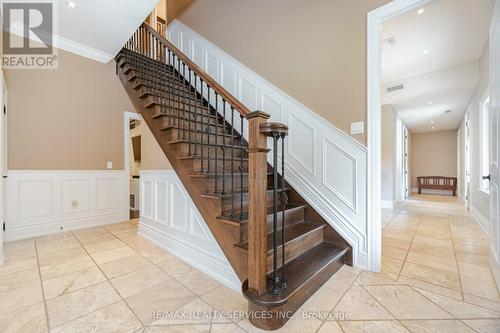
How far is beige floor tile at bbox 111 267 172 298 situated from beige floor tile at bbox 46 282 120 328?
0.22 feet

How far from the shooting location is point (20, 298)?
1.60 meters

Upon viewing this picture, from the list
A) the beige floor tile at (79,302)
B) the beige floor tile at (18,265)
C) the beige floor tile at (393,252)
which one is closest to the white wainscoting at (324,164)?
the beige floor tile at (393,252)

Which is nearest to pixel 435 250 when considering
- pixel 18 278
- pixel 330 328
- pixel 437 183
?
pixel 330 328

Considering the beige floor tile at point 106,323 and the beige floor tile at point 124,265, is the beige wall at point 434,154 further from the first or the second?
the beige floor tile at point 106,323

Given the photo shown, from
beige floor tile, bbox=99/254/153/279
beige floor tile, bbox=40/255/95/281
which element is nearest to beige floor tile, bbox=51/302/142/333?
beige floor tile, bbox=99/254/153/279

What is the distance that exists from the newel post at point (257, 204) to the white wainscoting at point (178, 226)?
0.56 metres

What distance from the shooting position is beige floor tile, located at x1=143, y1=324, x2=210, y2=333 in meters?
1.28

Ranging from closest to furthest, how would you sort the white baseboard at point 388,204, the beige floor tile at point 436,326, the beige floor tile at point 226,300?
the beige floor tile at point 436,326 < the beige floor tile at point 226,300 < the white baseboard at point 388,204

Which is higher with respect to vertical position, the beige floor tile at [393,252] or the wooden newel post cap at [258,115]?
the wooden newel post cap at [258,115]

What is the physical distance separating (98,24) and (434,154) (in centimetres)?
1194

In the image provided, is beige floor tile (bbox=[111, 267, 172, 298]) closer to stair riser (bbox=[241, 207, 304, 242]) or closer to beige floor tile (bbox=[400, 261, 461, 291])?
stair riser (bbox=[241, 207, 304, 242])

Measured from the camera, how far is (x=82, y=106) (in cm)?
366

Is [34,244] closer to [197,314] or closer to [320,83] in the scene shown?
[197,314]

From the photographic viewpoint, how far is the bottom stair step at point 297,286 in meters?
1.27
